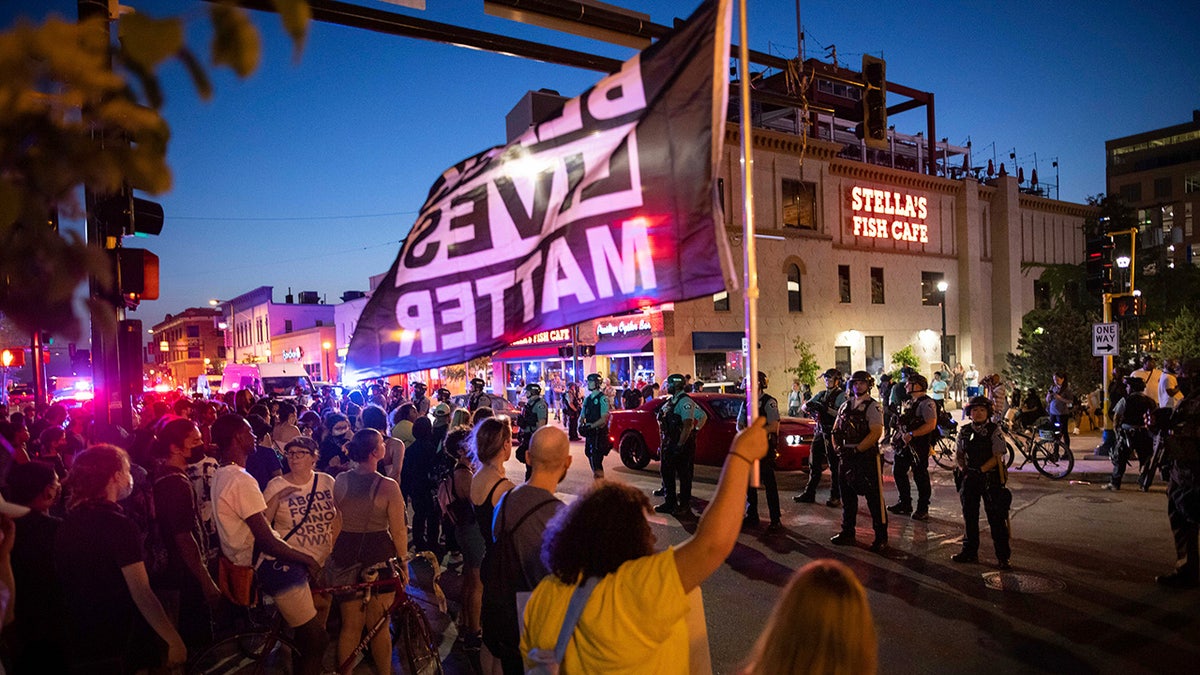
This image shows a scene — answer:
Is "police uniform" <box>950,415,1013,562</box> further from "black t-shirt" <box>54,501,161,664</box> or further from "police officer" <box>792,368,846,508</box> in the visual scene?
"black t-shirt" <box>54,501,161,664</box>

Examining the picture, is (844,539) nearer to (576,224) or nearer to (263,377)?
(576,224)

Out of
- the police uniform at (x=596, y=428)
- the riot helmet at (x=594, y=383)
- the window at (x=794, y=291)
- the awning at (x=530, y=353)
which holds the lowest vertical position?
the police uniform at (x=596, y=428)

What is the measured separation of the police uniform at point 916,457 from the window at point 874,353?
81.8ft

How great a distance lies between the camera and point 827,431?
11.0 m

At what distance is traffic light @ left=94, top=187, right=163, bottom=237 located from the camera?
21.5ft

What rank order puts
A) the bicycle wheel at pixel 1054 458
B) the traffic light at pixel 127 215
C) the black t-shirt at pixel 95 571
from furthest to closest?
the bicycle wheel at pixel 1054 458 → the traffic light at pixel 127 215 → the black t-shirt at pixel 95 571

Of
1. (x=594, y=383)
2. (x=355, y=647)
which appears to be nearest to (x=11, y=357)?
(x=594, y=383)

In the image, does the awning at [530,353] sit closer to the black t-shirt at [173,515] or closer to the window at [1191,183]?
the black t-shirt at [173,515]

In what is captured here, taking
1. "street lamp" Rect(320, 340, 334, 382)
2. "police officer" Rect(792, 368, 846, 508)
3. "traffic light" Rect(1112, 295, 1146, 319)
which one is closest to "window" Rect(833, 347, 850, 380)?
"traffic light" Rect(1112, 295, 1146, 319)

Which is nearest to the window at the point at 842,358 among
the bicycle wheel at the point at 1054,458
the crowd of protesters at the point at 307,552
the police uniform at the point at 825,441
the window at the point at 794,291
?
the window at the point at 794,291

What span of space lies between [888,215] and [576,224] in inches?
1382

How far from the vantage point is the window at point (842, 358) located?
3322cm

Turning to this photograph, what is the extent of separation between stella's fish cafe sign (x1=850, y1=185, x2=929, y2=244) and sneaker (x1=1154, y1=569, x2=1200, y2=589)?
28.6 meters

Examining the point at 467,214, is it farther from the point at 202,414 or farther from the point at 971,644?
the point at 202,414
